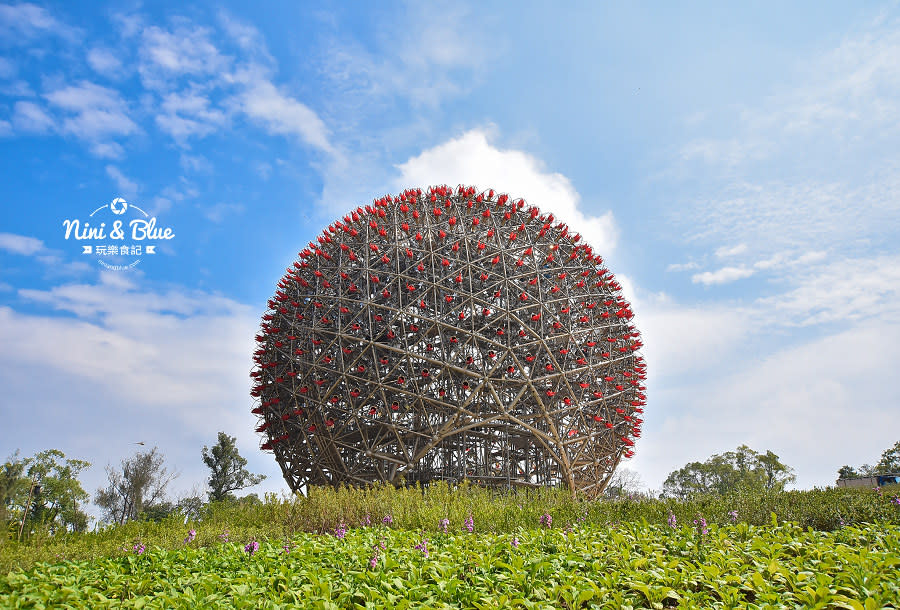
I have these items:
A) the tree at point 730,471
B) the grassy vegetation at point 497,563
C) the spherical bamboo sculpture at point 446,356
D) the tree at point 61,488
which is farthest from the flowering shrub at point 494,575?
the tree at point 730,471

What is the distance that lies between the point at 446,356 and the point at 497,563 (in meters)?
10.7

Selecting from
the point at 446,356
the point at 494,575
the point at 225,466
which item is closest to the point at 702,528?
the point at 494,575

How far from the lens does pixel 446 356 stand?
17172 mm

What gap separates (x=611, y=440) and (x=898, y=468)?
33.0 m

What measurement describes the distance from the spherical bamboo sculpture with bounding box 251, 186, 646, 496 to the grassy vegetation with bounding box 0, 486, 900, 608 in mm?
6135

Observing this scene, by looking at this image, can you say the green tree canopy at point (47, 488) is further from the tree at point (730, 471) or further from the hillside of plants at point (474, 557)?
the tree at point (730, 471)

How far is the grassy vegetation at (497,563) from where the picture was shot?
5508 millimetres

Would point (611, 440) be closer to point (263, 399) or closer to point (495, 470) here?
point (495, 470)

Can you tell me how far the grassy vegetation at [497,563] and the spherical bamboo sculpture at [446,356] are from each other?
6135 mm

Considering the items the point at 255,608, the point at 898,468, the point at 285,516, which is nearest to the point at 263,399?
the point at 285,516

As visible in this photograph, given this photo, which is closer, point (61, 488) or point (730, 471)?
point (61, 488)

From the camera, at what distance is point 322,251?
20.1m

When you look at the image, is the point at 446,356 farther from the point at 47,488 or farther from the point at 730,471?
the point at 730,471

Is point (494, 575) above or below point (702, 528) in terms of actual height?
below
